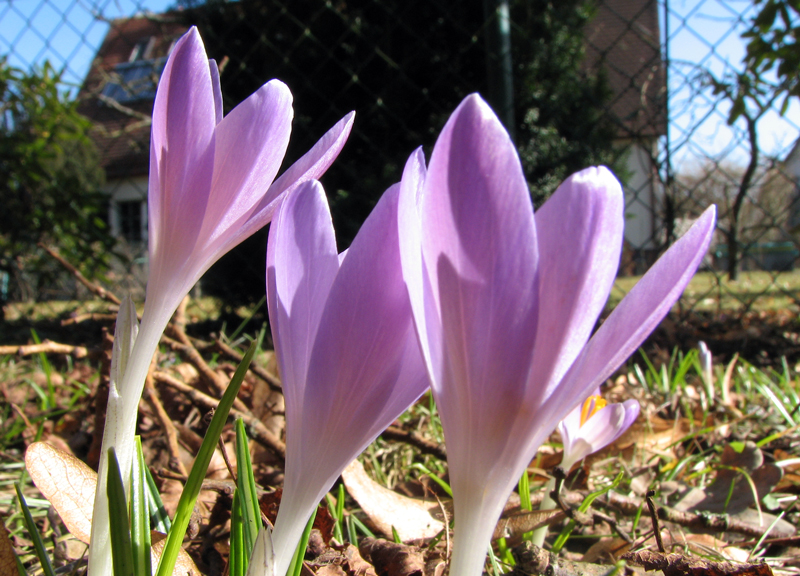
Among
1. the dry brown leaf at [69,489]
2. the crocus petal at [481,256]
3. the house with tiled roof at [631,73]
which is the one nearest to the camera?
the crocus petal at [481,256]

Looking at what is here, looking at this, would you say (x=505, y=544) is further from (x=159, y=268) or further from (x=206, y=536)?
(x=159, y=268)

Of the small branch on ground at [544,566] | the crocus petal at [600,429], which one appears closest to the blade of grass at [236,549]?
the small branch on ground at [544,566]

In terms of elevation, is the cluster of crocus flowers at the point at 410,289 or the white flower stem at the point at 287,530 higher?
the cluster of crocus flowers at the point at 410,289

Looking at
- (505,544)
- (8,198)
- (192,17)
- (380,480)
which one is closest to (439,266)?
(505,544)

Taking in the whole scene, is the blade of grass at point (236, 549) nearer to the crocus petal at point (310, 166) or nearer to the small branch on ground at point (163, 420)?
the crocus petal at point (310, 166)

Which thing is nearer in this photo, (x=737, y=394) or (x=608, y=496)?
(x=608, y=496)
